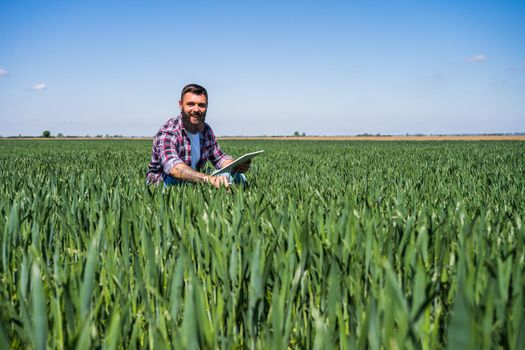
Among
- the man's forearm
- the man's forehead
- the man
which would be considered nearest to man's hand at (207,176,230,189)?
the man's forearm

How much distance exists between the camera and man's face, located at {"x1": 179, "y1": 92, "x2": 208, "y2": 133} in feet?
14.4

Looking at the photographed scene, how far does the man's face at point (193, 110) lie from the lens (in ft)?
14.4

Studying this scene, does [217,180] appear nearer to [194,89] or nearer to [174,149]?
[174,149]

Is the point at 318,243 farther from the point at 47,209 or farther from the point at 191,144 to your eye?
the point at 191,144

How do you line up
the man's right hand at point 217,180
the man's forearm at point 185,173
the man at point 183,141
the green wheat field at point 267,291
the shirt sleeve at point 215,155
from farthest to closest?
the shirt sleeve at point 215,155
the man at point 183,141
the man's forearm at point 185,173
the man's right hand at point 217,180
the green wheat field at point 267,291

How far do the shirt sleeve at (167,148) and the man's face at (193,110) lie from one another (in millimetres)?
232

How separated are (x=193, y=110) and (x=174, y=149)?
0.47 metres

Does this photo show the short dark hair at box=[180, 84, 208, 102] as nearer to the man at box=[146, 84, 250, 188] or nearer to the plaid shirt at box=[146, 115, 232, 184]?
→ the man at box=[146, 84, 250, 188]

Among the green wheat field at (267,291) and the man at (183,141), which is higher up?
the man at (183,141)

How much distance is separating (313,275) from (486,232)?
936 mm

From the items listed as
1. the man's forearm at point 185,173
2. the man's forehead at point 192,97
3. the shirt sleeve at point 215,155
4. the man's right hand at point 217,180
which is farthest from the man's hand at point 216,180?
the shirt sleeve at point 215,155

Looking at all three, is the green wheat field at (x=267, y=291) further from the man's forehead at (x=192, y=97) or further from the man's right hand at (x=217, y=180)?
the man's forehead at (x=192, y=97)

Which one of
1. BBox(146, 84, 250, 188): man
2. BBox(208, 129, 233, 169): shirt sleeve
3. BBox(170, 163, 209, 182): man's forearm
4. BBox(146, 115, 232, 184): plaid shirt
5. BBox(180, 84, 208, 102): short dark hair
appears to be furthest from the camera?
BBox(208, 129, 233, 169): shirt sleeve

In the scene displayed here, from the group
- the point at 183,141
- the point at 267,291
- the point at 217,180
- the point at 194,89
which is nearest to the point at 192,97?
the point at 194,89
